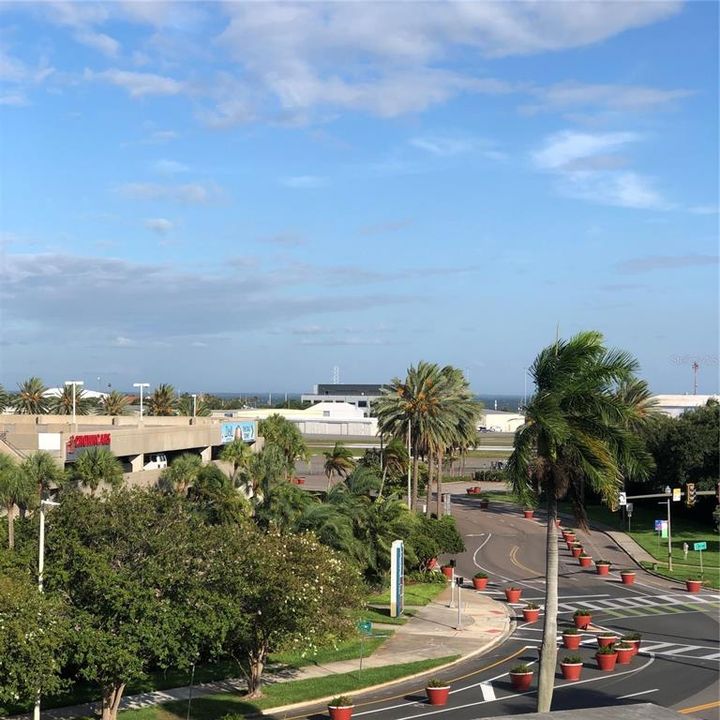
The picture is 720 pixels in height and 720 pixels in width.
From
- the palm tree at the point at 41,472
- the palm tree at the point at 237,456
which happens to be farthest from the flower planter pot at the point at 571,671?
the palm tree at the point at 237,456

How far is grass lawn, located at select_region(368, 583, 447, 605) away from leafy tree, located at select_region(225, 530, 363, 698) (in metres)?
19.0

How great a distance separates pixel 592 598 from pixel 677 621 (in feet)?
24.3

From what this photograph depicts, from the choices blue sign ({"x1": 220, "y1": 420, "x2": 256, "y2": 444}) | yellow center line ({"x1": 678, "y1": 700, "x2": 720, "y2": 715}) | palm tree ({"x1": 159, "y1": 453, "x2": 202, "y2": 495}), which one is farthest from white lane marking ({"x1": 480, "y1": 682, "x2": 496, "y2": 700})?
blue sign ({"x1": 220, "y1": 420, "x2": 256, "y2": 444})

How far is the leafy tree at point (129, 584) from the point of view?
2898cm

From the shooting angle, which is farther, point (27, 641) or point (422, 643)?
point (422, 643)

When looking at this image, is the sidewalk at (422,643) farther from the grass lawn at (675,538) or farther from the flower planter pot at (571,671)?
the grass lawn at (675,538)

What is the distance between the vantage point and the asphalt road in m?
34.8

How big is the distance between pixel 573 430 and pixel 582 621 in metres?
25.3

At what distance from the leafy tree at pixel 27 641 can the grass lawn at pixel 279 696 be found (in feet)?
20.5

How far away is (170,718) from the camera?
3281 centimetres

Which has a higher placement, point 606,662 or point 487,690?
point 606,662

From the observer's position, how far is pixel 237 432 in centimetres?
8050

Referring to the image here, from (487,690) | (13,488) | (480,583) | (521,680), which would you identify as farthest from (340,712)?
(480,583)

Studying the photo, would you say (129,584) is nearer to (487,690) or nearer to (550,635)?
(550,635)
